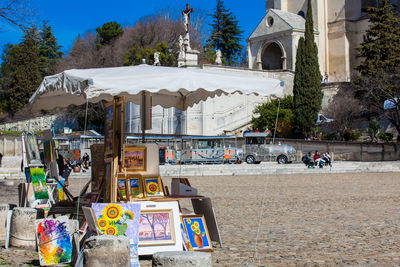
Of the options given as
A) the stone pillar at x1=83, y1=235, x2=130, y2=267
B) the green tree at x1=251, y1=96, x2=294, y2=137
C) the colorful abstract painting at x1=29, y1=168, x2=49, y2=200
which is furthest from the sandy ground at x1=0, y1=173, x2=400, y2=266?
the green tree at x1=251, y1=96, x2=294, y2=137

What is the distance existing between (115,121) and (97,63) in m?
59.7

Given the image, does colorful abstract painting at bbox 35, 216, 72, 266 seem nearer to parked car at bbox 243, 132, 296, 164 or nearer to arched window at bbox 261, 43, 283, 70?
parked car at bbox 243, 132, 296, 164

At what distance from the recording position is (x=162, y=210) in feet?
23.8

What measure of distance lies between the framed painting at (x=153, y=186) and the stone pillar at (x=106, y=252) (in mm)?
2759

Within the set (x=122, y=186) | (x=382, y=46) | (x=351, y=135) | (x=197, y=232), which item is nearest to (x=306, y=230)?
(x=197, y=232)

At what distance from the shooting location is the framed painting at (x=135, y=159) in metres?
8.73

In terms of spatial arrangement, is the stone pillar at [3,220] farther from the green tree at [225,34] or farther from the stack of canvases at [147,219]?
the green tree at [225,34]

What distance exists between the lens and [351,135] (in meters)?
43.8

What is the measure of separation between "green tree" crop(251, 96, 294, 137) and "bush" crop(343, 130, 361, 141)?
466 centimetres

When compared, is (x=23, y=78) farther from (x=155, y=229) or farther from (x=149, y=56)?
(x=155, y=229)

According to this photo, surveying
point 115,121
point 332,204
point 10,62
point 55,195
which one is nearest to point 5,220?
point 55,195

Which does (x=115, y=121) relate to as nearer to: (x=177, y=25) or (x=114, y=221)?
(x=114, y=221)

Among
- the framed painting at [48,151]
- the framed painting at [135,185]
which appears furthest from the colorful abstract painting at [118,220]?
the framed painting at [48,151]

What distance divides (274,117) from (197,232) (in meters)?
40.7
